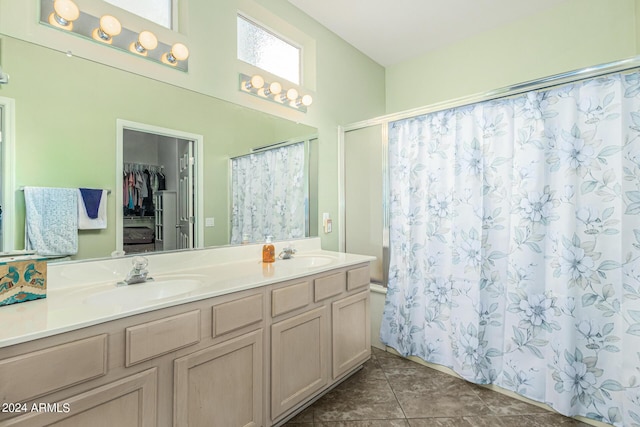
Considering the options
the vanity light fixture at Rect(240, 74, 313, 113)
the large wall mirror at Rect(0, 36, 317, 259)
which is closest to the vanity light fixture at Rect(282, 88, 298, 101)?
the vanity light fixture at Rect(240, 74, 313, 113)

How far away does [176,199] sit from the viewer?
5.65 feet

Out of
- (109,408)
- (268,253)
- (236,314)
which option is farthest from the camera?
(268,253)

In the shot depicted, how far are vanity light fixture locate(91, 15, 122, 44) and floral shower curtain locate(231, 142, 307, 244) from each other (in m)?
0.85

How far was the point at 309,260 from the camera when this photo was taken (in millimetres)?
2209

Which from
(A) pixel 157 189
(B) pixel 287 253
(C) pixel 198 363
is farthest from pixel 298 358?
(A) pixel 157 189

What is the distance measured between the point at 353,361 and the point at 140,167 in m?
1.79

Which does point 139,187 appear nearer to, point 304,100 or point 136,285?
point 136,285

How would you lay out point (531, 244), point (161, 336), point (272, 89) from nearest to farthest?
point (161, 336) → point (531, 244) → point (272, 89)

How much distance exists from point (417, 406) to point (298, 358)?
839mm

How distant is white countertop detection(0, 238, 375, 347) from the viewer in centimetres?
94

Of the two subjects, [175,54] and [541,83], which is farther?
[541,83]

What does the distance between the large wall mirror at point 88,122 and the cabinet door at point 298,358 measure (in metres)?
0.71

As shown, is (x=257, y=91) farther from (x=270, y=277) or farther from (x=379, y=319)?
(x=379, y=319)

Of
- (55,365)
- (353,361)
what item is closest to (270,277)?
(55,365)
